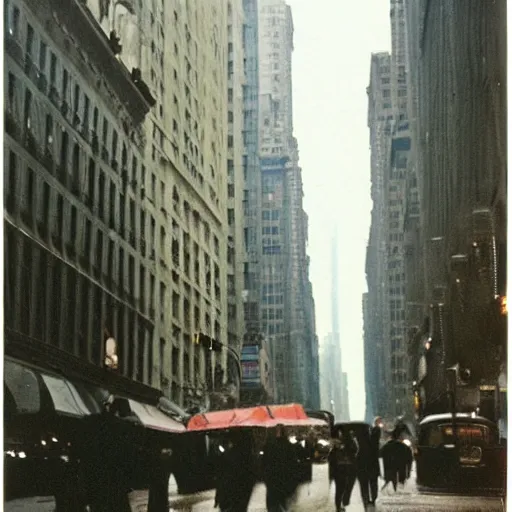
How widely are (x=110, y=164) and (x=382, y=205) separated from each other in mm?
1179

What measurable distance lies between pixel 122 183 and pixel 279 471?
137 centimetres

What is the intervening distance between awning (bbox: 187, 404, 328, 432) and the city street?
0.23 m

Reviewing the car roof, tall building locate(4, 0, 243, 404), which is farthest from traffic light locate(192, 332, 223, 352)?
the car roof

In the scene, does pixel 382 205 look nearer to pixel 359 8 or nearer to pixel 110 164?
pixel 359 8

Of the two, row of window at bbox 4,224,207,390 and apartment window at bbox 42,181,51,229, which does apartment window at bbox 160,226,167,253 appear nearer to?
row of window at bbox 4,224,207,390

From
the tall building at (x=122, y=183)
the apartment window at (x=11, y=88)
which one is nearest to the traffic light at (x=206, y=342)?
the tall building at (x=122, y=183)

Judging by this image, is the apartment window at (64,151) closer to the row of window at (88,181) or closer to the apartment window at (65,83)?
the row of window at (88,181)

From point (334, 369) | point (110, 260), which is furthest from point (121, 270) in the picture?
point (334, 369)

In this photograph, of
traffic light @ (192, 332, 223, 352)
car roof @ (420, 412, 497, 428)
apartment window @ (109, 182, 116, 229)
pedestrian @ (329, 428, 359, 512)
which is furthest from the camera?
apartment window @ (109, 182, 116, 229)

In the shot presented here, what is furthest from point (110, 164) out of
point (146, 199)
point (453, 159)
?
point (453, 159)

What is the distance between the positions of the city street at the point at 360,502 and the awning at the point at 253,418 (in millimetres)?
229

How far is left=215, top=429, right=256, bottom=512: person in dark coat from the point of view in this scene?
13.1 feet

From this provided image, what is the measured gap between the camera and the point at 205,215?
169 inches

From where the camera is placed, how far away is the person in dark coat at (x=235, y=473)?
4008 millimetres
